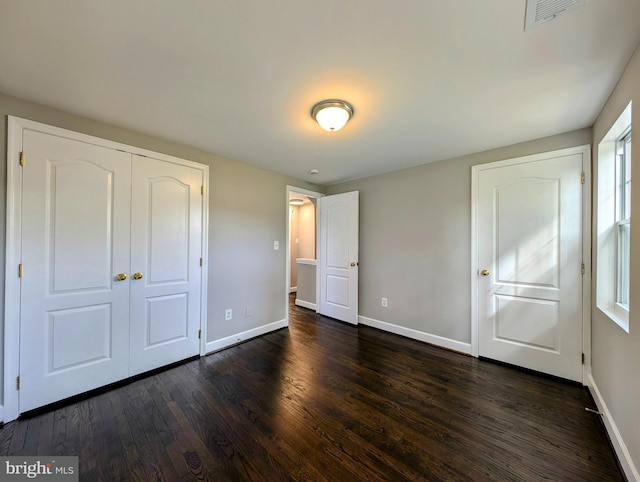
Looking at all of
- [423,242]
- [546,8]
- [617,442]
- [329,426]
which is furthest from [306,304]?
[546,8]

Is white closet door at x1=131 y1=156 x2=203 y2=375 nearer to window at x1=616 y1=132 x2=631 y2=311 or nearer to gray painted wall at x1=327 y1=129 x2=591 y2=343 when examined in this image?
gray painted wall at x1=327 y1=129 x2=591 y2=343

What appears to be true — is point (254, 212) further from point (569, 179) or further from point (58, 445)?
point (569, 179)

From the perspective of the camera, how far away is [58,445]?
1.52 metres

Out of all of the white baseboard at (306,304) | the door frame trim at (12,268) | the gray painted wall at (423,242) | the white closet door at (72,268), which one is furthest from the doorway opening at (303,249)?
the door frame trim at (12,268)

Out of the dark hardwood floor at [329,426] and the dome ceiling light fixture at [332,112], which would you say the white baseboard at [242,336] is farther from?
the dome ceiling light fixture at [332,112]

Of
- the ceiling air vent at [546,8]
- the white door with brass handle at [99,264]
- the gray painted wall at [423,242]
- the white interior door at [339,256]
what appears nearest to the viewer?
the ceiling air vent at [546,8]

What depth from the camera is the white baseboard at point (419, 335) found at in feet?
9.25

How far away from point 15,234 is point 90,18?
1558 millimetres

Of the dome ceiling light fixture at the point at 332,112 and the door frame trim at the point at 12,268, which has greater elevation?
the dome ceiling light fixture at the point at 332,112

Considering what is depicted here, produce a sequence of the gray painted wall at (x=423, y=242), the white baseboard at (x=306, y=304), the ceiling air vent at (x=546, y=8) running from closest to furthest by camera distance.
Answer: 1. the ceiling air vent at (x=546, y=8)
2. the gray painted wall at (x=423, y=242)
3. the white baseboard at (x=306, y=304)

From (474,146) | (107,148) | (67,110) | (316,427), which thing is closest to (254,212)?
(107,148)

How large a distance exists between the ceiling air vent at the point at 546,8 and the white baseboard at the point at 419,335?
279cm

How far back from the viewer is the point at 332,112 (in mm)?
1773

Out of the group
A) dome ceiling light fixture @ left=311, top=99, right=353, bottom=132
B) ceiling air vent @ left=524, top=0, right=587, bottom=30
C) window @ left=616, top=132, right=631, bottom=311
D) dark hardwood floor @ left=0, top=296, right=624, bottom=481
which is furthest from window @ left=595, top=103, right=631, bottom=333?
dome ceiling light fixture @ left=311, top=99, right=353, bottom=132
